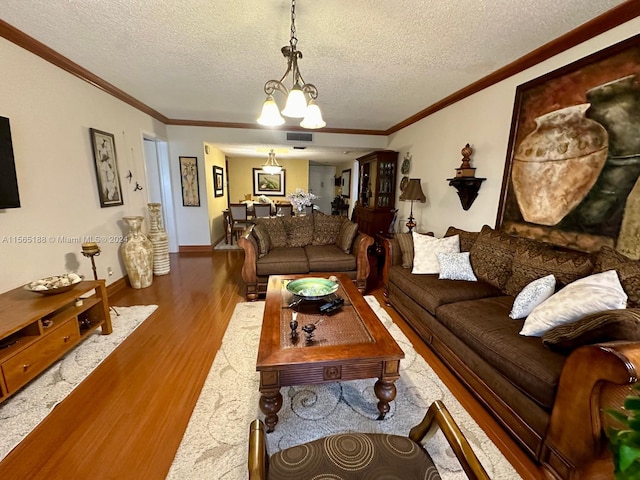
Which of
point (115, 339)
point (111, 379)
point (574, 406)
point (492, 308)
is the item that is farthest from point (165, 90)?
point (574, 406)

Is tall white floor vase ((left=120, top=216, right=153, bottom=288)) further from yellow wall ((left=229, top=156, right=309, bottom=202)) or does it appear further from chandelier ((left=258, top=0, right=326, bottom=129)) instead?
yellow wall ((left=229, top=156, right=309, bottom=202))

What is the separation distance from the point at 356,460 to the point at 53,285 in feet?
7.95

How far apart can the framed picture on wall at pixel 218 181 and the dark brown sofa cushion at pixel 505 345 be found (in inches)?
216

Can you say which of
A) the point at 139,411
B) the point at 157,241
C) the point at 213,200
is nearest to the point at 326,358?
the point at 139,411

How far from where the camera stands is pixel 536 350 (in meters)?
1.45

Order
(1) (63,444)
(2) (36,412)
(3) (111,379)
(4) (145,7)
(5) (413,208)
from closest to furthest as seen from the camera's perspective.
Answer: (1) (63,444) < (2) (36,412) < (4) (145,7) < (3) (111,379) < (5) (413,208)

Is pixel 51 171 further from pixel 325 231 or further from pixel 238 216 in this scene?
pixel 238 216

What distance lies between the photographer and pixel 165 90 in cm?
332

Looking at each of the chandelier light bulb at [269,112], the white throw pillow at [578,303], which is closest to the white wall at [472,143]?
the white throw pillow at [578,303]

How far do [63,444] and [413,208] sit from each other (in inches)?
176

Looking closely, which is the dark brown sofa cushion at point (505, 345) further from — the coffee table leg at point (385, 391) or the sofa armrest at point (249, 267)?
the sofa armrest at point (249, 267)

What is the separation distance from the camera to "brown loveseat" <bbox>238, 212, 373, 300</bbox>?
323cm

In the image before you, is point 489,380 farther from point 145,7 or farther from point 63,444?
point 145,7

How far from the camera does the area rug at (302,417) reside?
52.9 inches
